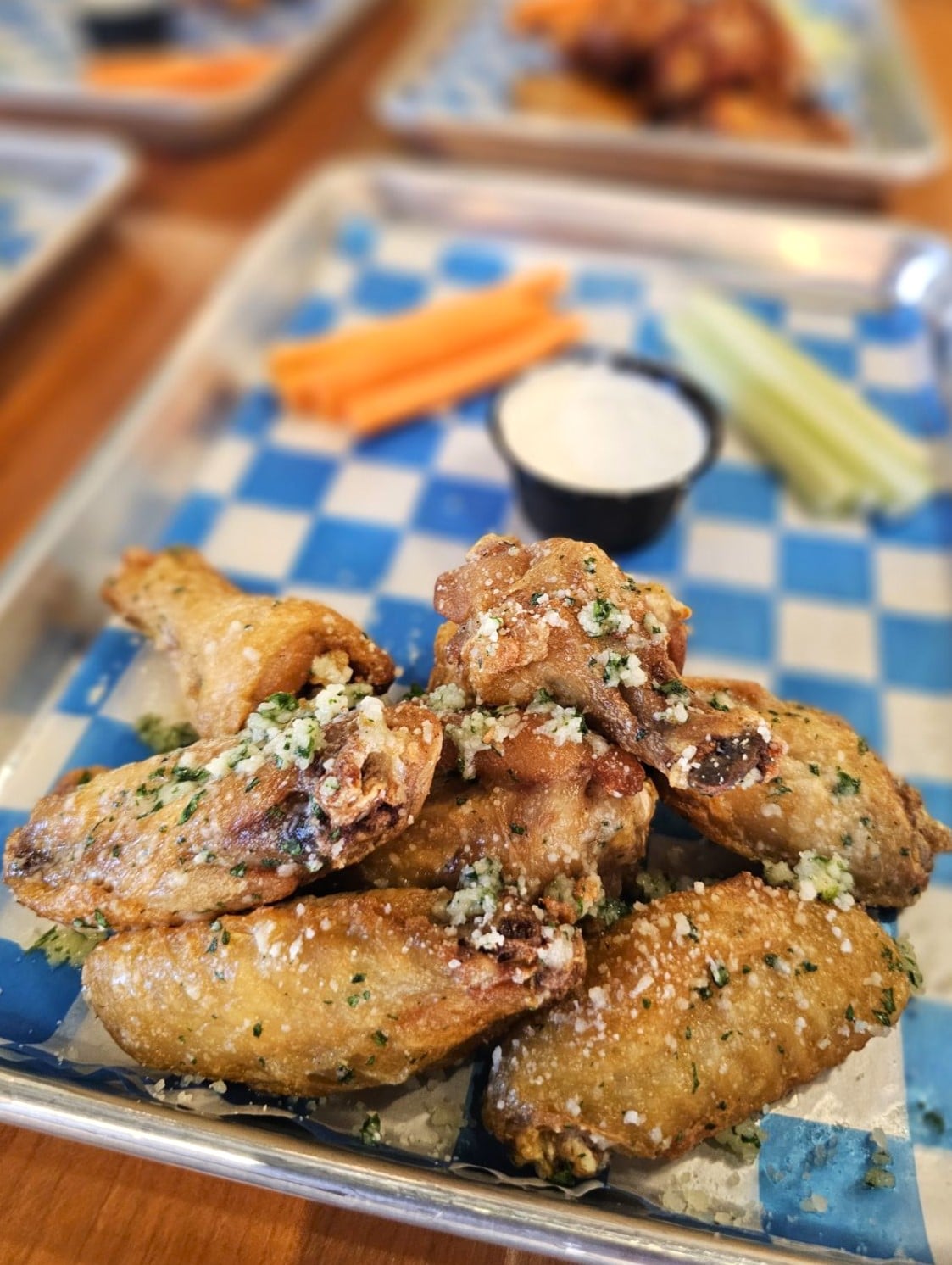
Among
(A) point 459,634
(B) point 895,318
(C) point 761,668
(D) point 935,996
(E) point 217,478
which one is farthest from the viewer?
(B) point 895,318

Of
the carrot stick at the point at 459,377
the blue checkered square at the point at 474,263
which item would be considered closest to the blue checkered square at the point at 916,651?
the carrot stick at the point at 459,377

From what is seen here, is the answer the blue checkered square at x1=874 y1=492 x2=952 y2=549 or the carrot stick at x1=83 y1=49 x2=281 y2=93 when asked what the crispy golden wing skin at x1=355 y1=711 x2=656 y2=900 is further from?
the carrot stick at x1=83 y1=49 x2=281 y2=93

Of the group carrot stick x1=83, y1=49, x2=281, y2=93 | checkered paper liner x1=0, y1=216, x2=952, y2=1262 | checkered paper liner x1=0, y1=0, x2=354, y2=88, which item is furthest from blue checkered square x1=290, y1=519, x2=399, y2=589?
checkered paper liner x1=0, y1=0, x2=354, y2=88

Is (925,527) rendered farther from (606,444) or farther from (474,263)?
(474,263)

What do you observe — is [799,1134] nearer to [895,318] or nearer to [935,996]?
[935,996]

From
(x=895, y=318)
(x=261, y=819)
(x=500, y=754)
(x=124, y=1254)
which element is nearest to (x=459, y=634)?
(x=500, y=754)

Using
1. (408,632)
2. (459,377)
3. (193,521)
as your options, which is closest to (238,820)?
(408,632)

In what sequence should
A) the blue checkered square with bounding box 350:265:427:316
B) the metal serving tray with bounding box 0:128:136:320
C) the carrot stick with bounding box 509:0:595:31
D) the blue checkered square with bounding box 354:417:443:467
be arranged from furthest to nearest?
the carrot stick with bounding box 509:0:595:31, the metal serving tray with bounding box 0:128:136:320, the blue checkered square with bounding box 350:265:427:316, the blue checkered square with bounding box 354:417:443:467

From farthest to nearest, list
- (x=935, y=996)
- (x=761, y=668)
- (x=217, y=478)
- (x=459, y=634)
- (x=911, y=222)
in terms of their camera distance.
A: (x=911, y=222) < (x=217, y=478) < (x=761, y=668) < (x=935, y=996) < (x=459, y=634)
